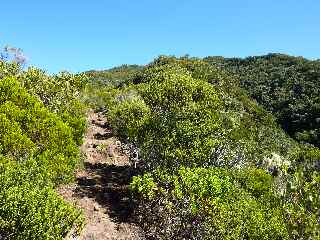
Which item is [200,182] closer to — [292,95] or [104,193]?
[104,193]

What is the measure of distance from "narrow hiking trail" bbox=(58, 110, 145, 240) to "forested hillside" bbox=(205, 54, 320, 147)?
8476cm

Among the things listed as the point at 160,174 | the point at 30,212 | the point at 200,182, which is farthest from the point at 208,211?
the point at 30,212

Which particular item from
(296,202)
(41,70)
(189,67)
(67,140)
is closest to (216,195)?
(296,202)

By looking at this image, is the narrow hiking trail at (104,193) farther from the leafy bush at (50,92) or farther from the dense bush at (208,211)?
the leafy bush at (50,92)

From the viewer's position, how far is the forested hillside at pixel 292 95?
14268 cm

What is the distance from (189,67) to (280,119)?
40807 mm

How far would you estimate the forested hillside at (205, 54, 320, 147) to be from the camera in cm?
14268

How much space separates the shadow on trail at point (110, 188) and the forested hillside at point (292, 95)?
89.9m

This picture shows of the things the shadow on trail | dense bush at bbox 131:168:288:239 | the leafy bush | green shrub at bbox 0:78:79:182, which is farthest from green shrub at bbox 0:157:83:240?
the leafy bush

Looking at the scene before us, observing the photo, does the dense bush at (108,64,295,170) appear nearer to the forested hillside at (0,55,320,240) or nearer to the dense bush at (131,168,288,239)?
the forested hillside at (0,55,320,240)

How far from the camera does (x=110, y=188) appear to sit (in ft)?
155

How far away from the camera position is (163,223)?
103ft

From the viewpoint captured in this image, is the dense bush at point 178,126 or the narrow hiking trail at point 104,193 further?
the narrow hiking trail at point 104,193

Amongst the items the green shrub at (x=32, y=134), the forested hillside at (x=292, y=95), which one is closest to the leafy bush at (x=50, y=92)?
the green shrub at (x=32, y=134)
